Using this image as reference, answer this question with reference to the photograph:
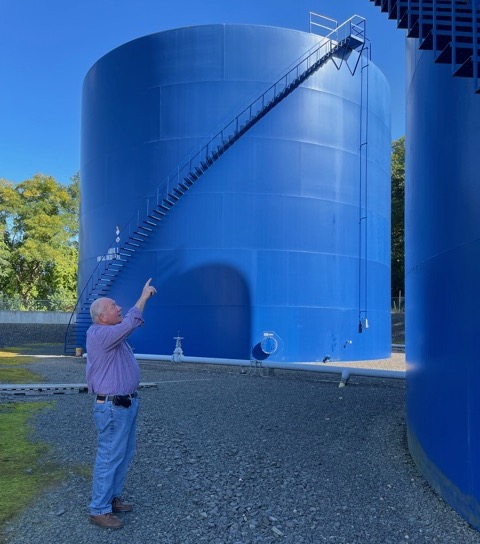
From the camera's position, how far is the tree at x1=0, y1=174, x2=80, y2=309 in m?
46.7

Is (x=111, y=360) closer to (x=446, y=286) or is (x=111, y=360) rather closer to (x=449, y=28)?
(x=446, y=286)

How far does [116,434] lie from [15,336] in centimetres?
3219

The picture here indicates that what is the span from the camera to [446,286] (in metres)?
5.32

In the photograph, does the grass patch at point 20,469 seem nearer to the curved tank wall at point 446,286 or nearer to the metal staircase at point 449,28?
the curved tank wall at point 446,286

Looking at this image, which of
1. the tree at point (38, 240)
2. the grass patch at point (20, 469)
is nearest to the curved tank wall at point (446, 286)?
the grass patch at point (20, 469)

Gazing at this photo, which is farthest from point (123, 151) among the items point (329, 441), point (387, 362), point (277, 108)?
point (329, 441)

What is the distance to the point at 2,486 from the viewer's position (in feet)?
18.4

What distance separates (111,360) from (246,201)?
15299mm

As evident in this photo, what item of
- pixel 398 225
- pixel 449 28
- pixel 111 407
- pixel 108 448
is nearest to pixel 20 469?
pixel 108 448

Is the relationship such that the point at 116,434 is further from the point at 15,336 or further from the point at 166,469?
the point at 15,336

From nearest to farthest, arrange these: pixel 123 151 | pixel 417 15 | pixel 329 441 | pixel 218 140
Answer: pixel 417 15 < pixel 329 441 < pixel 218 140 < pixel 123 151

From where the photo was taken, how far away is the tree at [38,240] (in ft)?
153

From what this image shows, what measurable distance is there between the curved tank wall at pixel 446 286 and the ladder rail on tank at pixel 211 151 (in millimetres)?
13233

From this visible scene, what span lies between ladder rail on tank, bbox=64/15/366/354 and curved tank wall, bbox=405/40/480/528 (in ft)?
43.4
